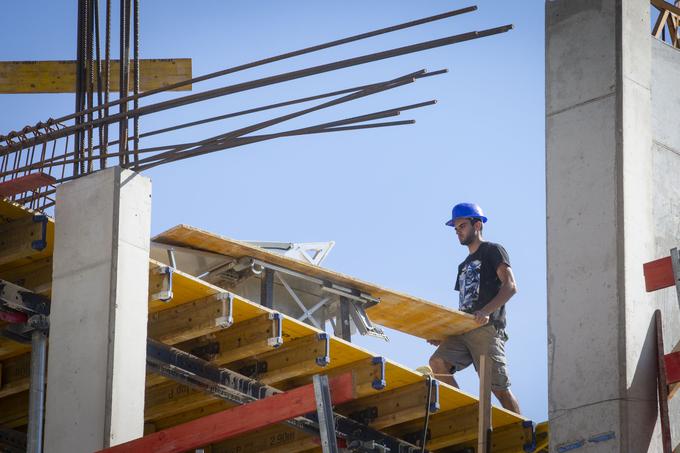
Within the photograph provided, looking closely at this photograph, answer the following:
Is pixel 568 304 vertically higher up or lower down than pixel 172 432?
higher up

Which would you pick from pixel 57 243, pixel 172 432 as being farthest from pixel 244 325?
pixel 172 432

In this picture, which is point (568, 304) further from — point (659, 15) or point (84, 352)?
point (84, 352)

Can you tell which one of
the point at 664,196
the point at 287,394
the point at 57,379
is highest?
the point at 664,196

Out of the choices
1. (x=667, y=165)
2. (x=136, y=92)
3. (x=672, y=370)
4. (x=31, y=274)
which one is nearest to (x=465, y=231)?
(x=136, y=92)

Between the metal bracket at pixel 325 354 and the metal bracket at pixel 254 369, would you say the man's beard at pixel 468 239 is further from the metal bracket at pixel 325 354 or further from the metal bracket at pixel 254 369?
the metal bracket at pixel 254 369

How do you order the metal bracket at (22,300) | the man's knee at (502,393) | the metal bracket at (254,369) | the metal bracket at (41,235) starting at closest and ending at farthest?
1. the metal bracket at (41,235)
2. the metal bracket at (22,300)
3. the metal bracket at (254,369)
4. the man's knee at (502,393)

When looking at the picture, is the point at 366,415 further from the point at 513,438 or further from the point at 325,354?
the point at 325,354

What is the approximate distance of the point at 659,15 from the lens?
15.4m

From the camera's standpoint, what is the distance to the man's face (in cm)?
1916

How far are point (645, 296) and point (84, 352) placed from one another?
5257 millimetres

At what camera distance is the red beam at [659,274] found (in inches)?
519

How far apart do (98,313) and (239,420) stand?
271 centimetres

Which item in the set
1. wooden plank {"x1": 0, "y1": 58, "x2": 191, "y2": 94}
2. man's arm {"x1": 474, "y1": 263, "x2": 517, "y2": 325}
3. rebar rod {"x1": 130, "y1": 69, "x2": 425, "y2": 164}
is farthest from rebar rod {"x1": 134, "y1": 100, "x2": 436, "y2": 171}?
wooden plank {"x1": 0, "y1": 58, "x2": 191, "y2": 94}

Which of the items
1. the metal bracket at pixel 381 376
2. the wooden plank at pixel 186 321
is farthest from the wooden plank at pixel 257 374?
the wooden plank at pixel 186 321
